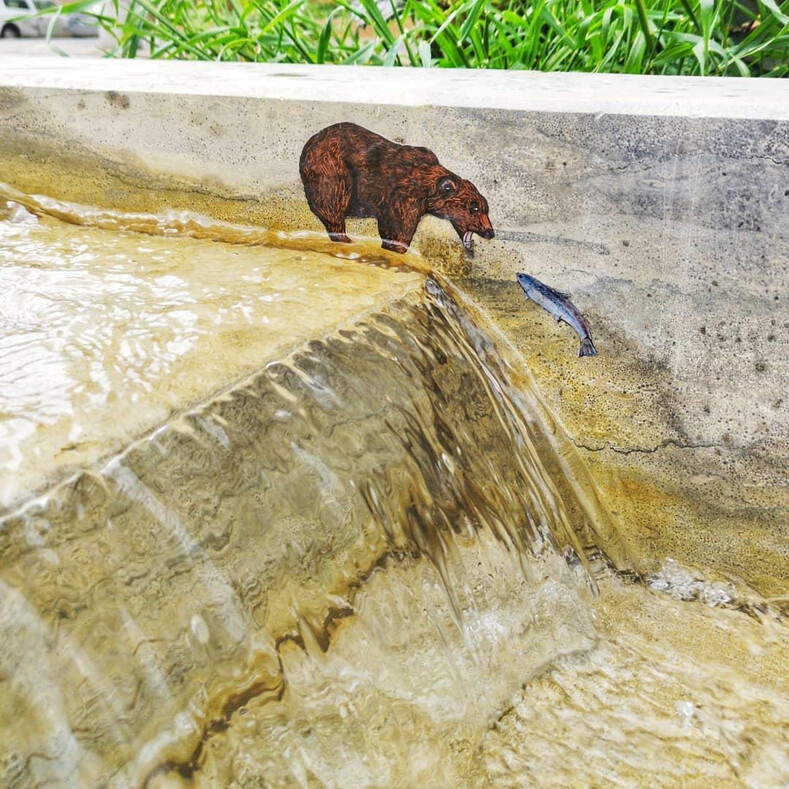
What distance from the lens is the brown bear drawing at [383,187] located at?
208 cm

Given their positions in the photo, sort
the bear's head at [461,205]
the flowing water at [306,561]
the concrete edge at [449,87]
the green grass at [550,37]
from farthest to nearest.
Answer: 1. the green grass at [550,37]
2. the bear's head at [461,205]
3. the concrete edge at [449,87]
4. the flowing water at [306,561]

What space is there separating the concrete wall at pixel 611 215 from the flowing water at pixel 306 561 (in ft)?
0.39

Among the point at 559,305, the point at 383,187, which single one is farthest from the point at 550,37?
the point at 559,305

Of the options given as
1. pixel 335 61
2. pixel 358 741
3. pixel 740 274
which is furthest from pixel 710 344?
pixel 335 61

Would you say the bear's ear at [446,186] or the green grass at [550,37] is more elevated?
the green grass at [550,37]

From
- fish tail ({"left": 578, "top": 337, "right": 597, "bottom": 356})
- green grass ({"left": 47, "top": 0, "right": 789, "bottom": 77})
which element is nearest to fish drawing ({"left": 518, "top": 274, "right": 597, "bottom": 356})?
fish tail ({"left": 578, "top": 337, "right": 597, "bottom": 356})

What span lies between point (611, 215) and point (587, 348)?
A: 0.33 metres

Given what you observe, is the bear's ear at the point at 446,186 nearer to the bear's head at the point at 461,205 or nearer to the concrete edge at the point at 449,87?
the bear's head at the point at 461,205

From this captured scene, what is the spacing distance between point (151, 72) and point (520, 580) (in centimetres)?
181

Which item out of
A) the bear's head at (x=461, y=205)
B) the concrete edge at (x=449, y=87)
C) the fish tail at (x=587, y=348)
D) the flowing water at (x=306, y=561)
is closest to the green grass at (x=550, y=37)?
the concrete edge at (x=449, y=87)

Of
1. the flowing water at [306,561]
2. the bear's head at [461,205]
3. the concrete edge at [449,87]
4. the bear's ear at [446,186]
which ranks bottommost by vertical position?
the flowing water at [306,561]

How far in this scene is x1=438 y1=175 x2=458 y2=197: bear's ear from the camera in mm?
2068

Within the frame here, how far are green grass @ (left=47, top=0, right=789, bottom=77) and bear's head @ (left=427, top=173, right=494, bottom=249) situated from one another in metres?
0.77

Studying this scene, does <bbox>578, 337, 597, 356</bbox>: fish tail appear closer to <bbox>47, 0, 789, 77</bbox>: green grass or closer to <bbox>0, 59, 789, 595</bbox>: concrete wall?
<bbox>0, 59, 789, 595</bbox>: concrete wall
